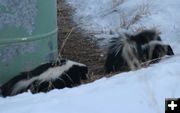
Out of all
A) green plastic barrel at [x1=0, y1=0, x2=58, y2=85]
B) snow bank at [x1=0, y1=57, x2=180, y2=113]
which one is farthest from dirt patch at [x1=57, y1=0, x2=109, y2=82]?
snow bank at [x1=0, y1=57, x2=180, y2=113]

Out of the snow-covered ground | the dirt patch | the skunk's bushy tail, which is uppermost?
the snow-covered ground

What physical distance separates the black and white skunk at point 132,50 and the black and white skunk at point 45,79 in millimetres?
523

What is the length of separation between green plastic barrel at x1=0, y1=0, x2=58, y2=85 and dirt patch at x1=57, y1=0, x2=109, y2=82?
2.09 feet

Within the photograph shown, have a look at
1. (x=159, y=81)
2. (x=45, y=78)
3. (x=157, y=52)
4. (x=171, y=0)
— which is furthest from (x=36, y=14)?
(x=171, y=0)

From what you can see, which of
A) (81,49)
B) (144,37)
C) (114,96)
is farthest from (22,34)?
(114,96)

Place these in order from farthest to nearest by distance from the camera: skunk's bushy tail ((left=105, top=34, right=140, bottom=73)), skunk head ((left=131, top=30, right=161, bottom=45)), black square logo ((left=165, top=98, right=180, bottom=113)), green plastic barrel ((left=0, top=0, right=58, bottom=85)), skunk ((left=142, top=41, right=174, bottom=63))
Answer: skunk head ((left=131, top=30, right=161, bottom=45)) → skunk ((left=142, top=41, right=174, bottom=63)) → skunk's bushy tail ((left=105, top=34, right=140, bottom=73)) → green plastic barrel ((left=0, top=0, right=58, bottom=85)) → black square logo ((left=165, top=98, right=180, bottom=113))

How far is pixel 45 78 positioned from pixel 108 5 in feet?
14.5

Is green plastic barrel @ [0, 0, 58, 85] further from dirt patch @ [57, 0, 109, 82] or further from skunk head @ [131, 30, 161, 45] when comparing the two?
skunk head @ [131, 30, 161, 45]

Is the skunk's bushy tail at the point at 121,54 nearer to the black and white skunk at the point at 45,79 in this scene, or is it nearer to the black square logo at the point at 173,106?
the black and white skunk at the point at 45,79

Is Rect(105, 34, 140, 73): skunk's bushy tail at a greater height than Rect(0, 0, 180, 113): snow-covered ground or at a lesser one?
lesser

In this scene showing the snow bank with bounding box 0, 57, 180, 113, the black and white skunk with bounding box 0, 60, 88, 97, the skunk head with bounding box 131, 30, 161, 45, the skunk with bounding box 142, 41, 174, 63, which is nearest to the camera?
the snow bank with bounding box 0, 57, 180, 113

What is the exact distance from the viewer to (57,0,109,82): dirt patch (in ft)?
20.1

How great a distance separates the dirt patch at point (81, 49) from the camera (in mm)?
6115

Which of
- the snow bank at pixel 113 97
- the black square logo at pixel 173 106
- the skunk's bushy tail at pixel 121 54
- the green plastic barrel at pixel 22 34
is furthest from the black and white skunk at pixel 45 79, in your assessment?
the black square logo at pixel 173 106
